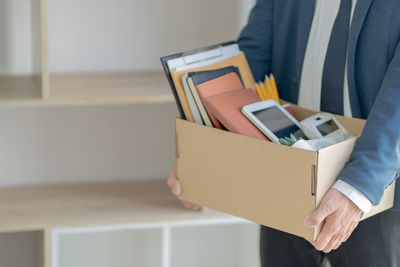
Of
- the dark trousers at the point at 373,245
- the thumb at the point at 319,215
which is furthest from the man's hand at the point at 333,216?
the dark trousers at the point at 373,245

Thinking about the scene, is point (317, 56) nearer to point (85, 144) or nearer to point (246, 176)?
point (246, 176)

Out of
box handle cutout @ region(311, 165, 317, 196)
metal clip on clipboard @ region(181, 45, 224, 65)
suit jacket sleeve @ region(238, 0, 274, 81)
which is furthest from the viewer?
suit jacket sleeve @ region(238, 0, 274, 81)

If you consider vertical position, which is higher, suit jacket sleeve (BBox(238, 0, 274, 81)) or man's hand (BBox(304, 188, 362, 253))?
suit jacket sleeve (BBox(238, 0, 274, 81))

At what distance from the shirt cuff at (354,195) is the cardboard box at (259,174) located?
24 mm

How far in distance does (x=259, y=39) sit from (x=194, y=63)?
0.85 feet

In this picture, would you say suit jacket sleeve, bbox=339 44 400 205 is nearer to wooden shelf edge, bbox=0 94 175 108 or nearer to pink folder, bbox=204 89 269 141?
pink folder, bbox=204 89 269 141

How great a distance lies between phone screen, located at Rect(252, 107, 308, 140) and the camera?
4.34ft

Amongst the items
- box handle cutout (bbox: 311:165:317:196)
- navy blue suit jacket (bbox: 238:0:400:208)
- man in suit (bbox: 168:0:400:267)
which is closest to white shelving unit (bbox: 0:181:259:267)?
man in suit (bbox: 168:0:400:267)

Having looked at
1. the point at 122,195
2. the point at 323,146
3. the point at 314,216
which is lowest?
the point at 122,195

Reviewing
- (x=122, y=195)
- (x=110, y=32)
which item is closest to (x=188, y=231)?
(x=122, y=195)

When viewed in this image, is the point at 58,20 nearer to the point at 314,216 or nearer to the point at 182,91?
the point at 182,91

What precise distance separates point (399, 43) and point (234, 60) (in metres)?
0.41

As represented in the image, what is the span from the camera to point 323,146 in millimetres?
1269

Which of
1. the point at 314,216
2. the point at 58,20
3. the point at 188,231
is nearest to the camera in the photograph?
the point at 314,216
